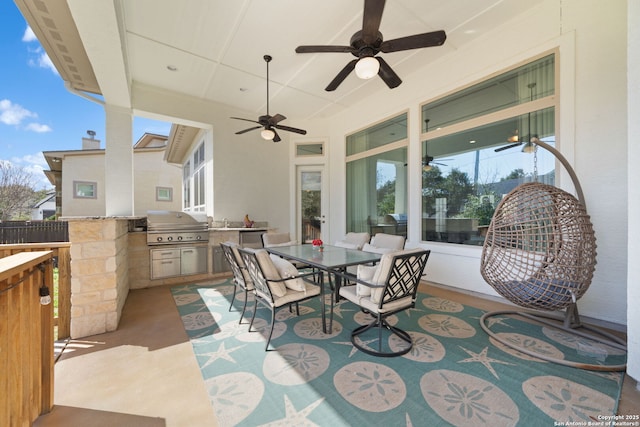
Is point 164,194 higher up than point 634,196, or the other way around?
point 164,194

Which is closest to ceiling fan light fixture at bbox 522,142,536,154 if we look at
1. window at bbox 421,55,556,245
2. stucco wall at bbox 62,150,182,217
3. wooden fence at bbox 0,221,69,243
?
window at bbox 421,55,556,245

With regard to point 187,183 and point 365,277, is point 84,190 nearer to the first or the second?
point 187,183

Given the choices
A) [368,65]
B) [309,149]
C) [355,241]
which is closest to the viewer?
[368,65]

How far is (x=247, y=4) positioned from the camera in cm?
277

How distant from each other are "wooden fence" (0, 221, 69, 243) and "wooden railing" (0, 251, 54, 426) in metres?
4.85

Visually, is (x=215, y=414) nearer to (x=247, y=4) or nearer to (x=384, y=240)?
(x=384, y=240)

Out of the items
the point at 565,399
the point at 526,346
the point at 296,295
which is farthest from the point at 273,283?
the point at 526,346

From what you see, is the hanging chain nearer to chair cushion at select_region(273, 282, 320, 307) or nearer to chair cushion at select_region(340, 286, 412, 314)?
chair cushion at select_region(340, 286, 412, 314)

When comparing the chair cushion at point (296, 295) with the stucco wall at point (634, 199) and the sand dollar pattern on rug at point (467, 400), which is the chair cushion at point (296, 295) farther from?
the stucco wall at point (634, 199)

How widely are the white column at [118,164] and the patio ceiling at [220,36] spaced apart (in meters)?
0.35

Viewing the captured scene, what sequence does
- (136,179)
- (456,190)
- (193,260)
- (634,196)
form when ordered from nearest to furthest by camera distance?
(634,196) < (456,190) < (193,260) < (136,179)

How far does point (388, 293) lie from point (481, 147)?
279cm

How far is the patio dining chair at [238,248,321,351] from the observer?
215 centimetres

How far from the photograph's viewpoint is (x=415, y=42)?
7.17ft
